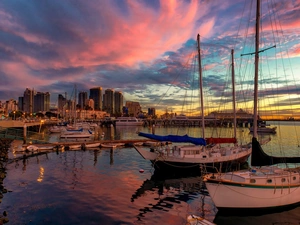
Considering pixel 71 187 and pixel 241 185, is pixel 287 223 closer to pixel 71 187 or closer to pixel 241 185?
pixel 241 185

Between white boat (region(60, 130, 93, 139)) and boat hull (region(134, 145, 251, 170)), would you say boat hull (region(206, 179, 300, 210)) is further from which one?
white boat (region(60, 130, 93, 139))

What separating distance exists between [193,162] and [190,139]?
277 cm

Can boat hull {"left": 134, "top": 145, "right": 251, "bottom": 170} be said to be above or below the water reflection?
above

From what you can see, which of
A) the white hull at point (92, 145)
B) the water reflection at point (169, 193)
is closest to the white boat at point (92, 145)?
the white hull at point (92, 145)

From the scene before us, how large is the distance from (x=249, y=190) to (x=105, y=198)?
401 inches

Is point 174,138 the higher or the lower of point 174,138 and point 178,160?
the higher

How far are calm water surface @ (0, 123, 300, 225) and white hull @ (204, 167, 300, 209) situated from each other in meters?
0.84

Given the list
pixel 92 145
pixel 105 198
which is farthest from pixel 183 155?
pixel 92 145

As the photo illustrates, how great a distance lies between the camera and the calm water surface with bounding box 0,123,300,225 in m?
14.6

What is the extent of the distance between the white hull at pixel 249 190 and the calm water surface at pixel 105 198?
2.75 ft

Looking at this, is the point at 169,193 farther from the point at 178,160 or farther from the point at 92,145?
the point at 92,145

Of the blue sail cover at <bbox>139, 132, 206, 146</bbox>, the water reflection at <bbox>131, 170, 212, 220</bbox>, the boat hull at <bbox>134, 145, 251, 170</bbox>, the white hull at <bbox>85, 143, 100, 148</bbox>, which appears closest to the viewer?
the water reflection at <bbox>131, 170, 212, 220</bbox>

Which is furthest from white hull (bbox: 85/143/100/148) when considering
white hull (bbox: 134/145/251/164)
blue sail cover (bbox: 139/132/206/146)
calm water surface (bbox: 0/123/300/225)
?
blue sail cover (bbox: 139/132/206/146)

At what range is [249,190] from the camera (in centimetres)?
1459
